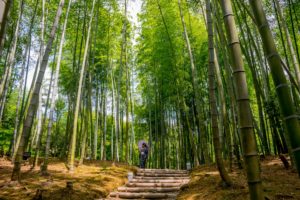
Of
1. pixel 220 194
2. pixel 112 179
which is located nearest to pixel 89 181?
pixel 112 179

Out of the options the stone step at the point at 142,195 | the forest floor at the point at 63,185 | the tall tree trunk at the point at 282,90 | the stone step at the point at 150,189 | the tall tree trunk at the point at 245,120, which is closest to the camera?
the tall tree trunk at the point at 282,90

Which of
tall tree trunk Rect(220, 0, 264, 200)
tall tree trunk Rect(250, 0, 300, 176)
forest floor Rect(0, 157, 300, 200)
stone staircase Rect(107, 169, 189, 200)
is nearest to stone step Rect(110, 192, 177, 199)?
stone staircase Rect(107, 169, 189, 200)

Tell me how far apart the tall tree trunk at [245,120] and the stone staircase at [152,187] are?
3076 mm

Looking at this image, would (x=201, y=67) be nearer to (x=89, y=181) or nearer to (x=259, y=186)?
(x=89, y=181)

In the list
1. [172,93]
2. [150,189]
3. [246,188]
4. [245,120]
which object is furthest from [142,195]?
[172,93]

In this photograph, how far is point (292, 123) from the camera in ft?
4.33

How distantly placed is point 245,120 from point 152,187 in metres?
3.86

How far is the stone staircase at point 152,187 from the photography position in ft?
14.5

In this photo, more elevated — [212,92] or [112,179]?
[212,92]

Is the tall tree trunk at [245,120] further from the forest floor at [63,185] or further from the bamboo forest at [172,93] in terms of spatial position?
the forest floor at [63,185]

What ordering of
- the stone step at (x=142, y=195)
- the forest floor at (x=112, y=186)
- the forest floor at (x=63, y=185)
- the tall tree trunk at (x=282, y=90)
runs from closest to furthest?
the tall tree trunk at (x=282, y=90) → the forest floor at (x=112, y=186) → the forest floor at (x=63, y=185) → the stone step at (x=142, y=195)

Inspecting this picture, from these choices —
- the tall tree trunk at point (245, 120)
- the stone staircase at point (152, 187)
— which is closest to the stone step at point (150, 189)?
the stone staircase at point (152, 187)

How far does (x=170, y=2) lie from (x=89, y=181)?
5645 millimetres

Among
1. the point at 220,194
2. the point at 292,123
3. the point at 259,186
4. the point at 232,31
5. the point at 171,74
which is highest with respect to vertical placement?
the point at 171,74
